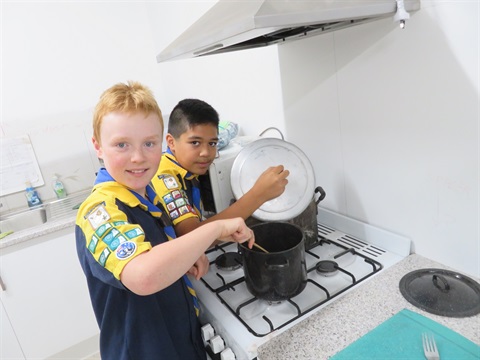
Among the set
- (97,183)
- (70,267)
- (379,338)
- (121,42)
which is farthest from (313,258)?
(121,42)

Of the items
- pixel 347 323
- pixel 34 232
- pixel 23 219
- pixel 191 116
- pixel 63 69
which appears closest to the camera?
pixel 347 323

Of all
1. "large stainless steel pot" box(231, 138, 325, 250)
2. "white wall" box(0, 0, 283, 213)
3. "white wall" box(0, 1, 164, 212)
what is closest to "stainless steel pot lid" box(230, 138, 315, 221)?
"large stainless steel pot" box(231, 138, 325, 250)

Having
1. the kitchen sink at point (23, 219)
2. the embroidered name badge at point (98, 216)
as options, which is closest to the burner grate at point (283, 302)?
the embroidered name badge at point (98, 216)

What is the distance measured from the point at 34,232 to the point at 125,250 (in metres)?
1.37

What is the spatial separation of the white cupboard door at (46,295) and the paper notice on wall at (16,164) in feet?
2.17

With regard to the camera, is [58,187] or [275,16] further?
[58,187]

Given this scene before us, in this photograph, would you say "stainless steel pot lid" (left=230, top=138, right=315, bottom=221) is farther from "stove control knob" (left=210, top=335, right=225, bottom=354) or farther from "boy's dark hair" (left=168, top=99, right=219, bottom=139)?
"stove control knob" (left=210, top=335, right=225, bottom=354)

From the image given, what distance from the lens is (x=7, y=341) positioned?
5.56ft

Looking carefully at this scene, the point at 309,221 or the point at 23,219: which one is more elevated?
the point at 309,221

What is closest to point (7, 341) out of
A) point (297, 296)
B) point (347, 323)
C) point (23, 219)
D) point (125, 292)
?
point (23, 219)

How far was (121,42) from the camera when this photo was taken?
235 cm

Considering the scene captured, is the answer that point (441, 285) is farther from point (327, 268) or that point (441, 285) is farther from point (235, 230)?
point (235, 230)

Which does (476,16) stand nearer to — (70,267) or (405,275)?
(405,275)

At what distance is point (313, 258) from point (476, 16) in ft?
2.43
